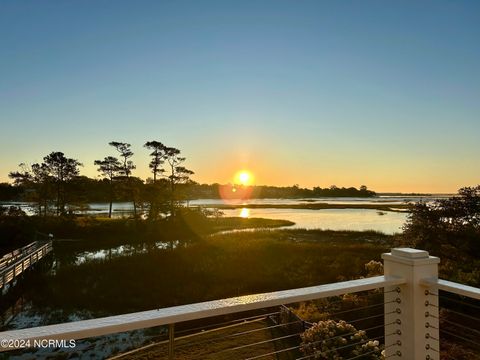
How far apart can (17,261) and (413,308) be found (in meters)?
16.2

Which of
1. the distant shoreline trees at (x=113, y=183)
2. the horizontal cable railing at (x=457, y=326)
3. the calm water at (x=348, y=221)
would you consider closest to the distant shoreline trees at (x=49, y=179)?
the distant shoreline trees at (x=113, y=183)

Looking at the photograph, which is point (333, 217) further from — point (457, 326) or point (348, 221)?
point (457, 326)

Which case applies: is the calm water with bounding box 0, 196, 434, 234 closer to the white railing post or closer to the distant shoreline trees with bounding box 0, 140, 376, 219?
the distant shoreline trees with bounding box 0, 140, 376, 219

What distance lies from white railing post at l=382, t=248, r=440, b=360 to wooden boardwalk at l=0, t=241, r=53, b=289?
13.5 m

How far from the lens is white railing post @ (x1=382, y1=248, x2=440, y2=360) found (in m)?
1.98

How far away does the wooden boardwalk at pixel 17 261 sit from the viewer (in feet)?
41.2

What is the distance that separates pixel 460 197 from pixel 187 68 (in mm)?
12166

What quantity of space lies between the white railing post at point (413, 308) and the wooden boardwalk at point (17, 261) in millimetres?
13492

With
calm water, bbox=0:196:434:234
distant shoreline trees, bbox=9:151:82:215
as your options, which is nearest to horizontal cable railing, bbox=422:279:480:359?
calm water, bbox=0:196:434:234

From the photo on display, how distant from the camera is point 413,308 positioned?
1.98 m

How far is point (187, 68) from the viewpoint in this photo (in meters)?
10.9

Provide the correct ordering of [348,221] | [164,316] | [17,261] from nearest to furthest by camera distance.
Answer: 1. [164,316]
2. [17,261]
3. [348,221]

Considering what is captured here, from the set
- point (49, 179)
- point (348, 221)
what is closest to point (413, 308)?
point (49, 179)

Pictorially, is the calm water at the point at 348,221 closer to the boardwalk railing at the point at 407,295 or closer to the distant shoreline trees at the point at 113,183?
the distant shoreline trees at the point at 113,183
